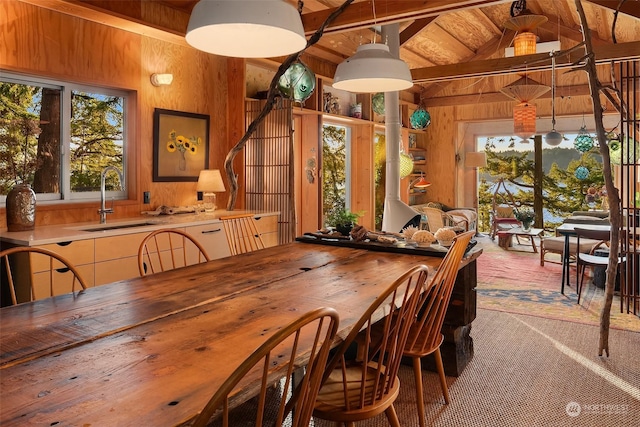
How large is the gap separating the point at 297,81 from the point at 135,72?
151cm

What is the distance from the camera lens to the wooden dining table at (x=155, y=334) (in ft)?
3.40

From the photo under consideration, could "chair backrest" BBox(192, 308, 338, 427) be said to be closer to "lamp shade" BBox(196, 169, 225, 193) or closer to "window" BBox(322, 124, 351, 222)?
"lamp shade" BBox(196, 169, 225, 193)

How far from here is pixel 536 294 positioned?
4949mm

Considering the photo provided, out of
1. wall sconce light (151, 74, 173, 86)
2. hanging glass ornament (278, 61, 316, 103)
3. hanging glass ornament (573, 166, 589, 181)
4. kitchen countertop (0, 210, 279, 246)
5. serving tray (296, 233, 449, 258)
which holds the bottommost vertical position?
serving tray (296, 233, 449, 258)

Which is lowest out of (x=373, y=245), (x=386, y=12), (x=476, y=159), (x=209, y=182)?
(x=373, y=245)

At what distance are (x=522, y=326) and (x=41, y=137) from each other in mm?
3971

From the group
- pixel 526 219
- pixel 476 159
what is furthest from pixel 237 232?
pixel 476 159

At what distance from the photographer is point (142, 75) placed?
4.39 m

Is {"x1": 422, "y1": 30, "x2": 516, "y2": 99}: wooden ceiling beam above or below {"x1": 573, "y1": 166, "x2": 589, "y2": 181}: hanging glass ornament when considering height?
above

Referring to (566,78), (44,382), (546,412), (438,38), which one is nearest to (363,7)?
(546,412)

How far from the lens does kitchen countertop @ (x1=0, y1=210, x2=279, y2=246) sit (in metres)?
3.04

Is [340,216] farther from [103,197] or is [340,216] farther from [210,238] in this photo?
[103,197]

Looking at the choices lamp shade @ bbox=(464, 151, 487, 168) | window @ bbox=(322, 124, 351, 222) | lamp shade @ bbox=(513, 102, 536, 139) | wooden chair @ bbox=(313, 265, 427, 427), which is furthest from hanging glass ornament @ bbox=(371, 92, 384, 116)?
wooden chair @ bbox=(313, 265, 427, 427)

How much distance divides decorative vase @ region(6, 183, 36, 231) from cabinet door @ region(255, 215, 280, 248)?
6.62 ft
